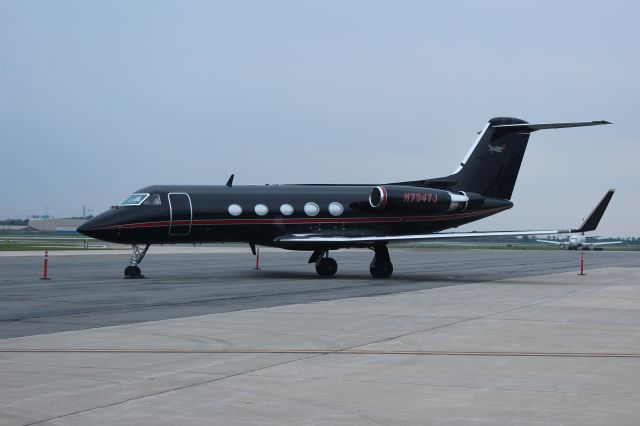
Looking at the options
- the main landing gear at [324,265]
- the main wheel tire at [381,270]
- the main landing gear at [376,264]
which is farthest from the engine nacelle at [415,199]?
the main landing gear at [324,265]

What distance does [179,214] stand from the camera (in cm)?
2817

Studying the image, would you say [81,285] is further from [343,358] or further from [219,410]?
[219,410]

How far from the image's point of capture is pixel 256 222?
29.4m

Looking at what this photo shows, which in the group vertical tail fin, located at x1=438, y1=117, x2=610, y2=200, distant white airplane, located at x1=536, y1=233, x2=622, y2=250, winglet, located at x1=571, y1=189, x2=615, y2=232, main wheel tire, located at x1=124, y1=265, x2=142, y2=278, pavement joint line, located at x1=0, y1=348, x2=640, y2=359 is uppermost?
vertical tail fin, located at x1=438, y1=117, x2=610, y2=200

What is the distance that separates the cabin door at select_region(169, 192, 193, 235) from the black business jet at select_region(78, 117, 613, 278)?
31 millimetres

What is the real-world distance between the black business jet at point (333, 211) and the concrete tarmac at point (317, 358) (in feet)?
18.1

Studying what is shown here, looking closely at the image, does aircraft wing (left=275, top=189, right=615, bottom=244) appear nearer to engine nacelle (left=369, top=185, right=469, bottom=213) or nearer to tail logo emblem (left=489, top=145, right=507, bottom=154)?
engine nacelle (left=369, top=185, right=469, bottom=213)

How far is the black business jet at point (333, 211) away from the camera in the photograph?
28000mm

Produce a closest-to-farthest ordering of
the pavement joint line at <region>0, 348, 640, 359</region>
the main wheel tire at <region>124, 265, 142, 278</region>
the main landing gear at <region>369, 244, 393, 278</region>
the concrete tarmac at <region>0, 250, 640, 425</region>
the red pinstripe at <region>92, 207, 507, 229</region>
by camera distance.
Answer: the concrete tarmac at <region>0, 250, 640, 425</region> < the pavement joint line at <region>0, 348, 640, 359</region> < the red pinstripe at <region>92, 207, 507, 229</region> < the main wheel tire at <region>124, 265, 142, 278</region> < the main landing gear at <region>369, 244, 393, 278</region>

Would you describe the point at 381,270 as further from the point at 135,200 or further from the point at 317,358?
the point at 317,358

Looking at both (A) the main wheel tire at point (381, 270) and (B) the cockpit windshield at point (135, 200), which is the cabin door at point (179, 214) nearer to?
(B) the cockpit windshield at point (135, 200)

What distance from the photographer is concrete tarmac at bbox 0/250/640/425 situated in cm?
841

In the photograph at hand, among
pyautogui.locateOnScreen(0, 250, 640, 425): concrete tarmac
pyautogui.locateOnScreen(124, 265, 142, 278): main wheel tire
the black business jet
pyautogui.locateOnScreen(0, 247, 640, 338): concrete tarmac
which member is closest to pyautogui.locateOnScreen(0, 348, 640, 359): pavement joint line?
pyautogui.locateOnScreen(0, 250, 640, 425): concrete tarmac

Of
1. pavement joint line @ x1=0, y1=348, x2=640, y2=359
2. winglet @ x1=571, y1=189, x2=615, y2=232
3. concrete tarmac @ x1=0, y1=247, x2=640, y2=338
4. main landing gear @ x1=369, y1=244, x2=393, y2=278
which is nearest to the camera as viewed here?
pavement joint line @ x1=0, y1=348, x2=640, y2=359
